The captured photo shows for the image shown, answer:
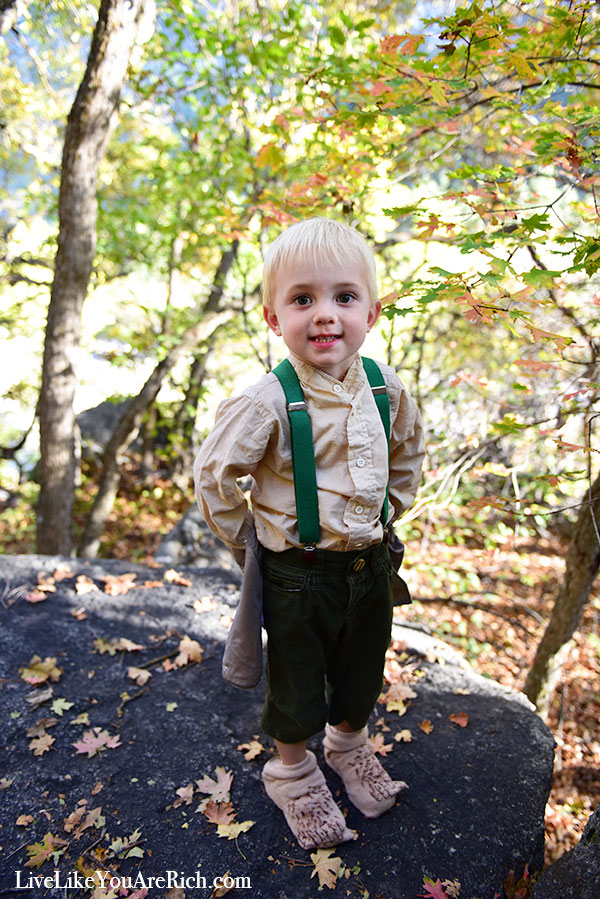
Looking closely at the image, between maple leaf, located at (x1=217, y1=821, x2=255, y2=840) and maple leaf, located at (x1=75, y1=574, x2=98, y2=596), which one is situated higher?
maple leaf, located at (x1=75, y1=574, x2=98, y2=596)

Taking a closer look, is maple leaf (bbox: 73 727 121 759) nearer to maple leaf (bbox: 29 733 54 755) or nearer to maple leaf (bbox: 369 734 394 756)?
maple leaf (bbox: 29 733 54 755)

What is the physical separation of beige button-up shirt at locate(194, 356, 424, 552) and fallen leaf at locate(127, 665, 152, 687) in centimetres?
131

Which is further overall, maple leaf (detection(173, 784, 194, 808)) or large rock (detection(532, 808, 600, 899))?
maple leaf (detection(173, 784, 194, 808))

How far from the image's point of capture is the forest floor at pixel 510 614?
3.36m

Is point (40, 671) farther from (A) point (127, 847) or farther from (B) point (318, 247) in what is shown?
(B) point (318, 247)

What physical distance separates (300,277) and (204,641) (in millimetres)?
2154

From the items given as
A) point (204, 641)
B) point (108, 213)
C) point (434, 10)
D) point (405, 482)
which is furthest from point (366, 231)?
point (108, 213)

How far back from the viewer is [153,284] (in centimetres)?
866

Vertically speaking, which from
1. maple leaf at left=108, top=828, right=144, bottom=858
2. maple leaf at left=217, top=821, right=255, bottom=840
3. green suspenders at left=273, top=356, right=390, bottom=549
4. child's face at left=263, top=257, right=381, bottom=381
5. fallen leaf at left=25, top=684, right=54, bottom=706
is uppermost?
child's face at left=263, top=257, right=381, bottom=381

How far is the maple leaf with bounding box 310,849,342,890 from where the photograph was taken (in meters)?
1.72

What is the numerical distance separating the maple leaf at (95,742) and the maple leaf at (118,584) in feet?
3.37

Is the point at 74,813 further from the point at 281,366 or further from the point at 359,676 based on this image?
the point at 281,366

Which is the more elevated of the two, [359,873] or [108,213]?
[108,213]

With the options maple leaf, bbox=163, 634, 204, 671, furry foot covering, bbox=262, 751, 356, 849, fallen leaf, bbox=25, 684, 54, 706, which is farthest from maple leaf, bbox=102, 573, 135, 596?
furry foot covering, bbox=262, 751, 356, 849
